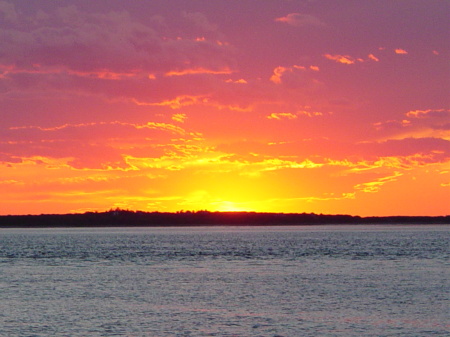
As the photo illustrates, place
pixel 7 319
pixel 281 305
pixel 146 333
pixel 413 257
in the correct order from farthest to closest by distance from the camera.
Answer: pixel 413 257 → pixel 281 305 → pixel 7 319 → pixel 146 333

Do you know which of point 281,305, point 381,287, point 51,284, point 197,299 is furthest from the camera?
point 51,284

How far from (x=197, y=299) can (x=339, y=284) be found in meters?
16.1

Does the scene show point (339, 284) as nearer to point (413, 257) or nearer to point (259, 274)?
point (259, 274)

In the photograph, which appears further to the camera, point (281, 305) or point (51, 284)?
point (51, 284)

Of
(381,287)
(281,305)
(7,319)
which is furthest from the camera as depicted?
(381,287)

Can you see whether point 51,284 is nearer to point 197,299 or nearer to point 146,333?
point 197,299

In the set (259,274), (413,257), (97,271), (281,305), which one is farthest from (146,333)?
(413,257)

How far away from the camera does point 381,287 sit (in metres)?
56.9

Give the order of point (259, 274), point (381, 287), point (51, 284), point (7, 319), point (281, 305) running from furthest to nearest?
point (259, 274) < point (51, 284) < point (381, 287) < point (281, 305) < point (7, 319)

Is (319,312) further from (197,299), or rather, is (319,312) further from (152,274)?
(152,274)

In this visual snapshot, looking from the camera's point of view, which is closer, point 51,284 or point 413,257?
point 51,284

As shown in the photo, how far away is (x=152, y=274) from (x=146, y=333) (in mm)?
35005

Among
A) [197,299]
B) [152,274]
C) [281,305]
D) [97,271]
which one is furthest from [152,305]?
[97,271]

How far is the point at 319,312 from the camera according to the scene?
42875 millimetres
